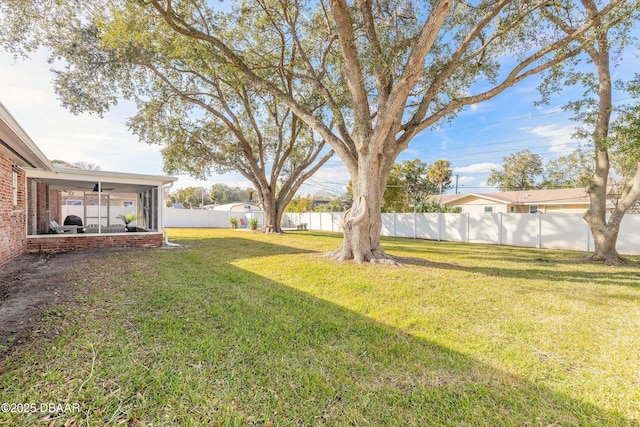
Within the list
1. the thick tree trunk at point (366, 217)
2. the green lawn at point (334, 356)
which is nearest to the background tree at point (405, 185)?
the thick tree trunk at point (366, 217)

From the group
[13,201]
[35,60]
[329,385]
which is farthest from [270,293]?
[35,60]

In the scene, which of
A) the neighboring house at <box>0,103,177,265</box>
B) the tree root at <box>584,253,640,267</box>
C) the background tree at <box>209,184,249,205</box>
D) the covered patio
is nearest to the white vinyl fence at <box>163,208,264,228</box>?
the covered patio

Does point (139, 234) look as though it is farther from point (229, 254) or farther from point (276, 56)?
point (276, 56)

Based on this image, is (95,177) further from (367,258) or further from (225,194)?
(225,194)

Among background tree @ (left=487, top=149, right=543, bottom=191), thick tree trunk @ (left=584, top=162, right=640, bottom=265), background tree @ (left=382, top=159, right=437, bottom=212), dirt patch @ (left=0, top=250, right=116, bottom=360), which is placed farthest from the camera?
background tree @ (left=487, top=149, right=543, bottom=191)

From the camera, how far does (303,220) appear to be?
2480 cm

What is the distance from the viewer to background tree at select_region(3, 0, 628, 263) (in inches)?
247

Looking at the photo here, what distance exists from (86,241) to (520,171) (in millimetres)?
37934

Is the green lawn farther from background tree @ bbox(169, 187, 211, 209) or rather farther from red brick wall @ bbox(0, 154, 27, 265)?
background tree @ bbox(169, 187, 211, 209)

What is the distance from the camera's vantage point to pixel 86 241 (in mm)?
9133

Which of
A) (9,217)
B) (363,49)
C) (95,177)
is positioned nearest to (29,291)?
(9,217)

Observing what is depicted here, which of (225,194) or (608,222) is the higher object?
(225,194)

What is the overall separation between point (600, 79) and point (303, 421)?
38.8 ft

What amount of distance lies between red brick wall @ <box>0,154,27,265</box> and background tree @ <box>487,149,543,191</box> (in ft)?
117
